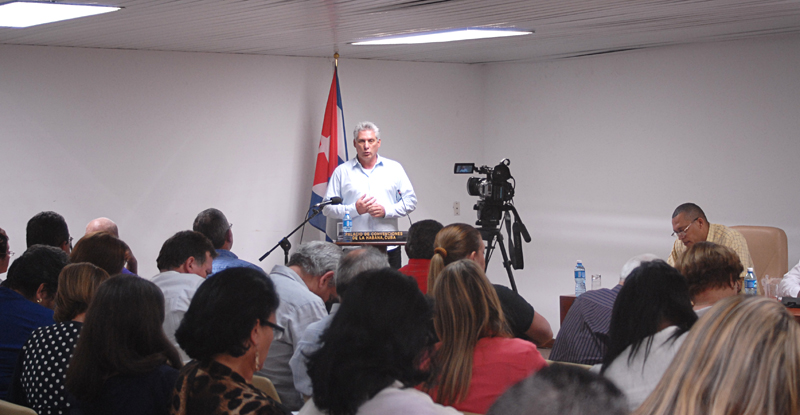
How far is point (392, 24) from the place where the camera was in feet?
15.5

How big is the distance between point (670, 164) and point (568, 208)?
1015 millimetres

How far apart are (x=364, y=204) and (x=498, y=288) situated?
245 centimetres

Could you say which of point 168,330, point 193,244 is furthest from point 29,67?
point 168,330

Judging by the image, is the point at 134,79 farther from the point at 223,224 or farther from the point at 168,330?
the point at 168,330

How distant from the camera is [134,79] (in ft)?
18.3

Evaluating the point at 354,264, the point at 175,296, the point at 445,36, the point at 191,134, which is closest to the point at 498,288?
the point at 354,264

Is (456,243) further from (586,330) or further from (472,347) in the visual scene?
(472,347)

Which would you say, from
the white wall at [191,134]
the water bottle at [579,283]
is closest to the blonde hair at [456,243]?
the water bottle at [579,283]

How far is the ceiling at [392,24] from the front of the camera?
13.6 ft

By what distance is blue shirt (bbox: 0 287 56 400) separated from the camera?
8.76 feet

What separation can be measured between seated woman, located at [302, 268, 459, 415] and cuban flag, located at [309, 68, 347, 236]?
4.50 metres

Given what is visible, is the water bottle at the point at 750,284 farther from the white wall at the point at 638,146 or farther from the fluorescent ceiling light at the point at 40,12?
the fluorescent ceiling light at the point at 40,12

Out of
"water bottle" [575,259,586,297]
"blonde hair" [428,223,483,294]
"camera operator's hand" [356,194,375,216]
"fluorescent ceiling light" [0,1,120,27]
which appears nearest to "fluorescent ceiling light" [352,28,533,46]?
"camera operator's hand" [356,194,375,216]

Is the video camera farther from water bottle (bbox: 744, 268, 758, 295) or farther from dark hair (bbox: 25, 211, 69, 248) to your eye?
dark hair (bbox: 25, 211, 69, 248)
